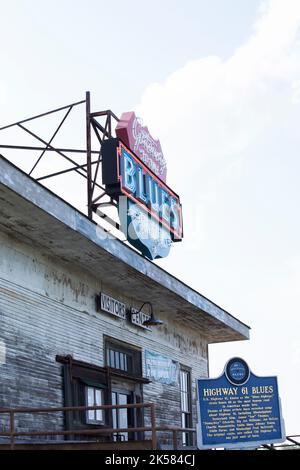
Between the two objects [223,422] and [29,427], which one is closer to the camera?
[223,422]

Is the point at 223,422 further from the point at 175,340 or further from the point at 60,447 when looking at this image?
the point at 175,340

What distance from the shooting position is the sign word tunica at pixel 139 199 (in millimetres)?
22953

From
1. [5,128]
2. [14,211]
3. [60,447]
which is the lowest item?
[60,447]

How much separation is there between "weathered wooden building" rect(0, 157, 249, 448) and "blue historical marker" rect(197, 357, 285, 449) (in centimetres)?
97

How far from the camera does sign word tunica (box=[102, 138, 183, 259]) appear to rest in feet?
75.3

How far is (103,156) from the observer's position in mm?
22953

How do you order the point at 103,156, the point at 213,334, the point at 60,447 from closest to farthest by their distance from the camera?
the point at 60,447 < the point at 103,156 < the point at 213,334

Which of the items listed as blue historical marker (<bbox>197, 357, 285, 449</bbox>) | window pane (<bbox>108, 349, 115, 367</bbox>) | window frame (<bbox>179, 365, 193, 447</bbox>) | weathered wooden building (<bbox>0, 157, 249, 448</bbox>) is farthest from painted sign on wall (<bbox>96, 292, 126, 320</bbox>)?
blue historical marker (<bbox>197, 357, 285, 449</bbox>)

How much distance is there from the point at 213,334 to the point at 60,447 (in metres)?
14.4

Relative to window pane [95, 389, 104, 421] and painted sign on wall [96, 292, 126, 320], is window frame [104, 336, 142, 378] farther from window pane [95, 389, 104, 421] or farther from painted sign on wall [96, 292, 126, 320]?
window pane [95, 389, 104, 421]

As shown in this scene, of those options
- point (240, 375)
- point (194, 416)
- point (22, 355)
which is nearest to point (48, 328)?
point (22, 355)

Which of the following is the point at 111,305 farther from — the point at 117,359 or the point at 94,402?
the point at 94,402

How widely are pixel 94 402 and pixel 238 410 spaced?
5240 mm

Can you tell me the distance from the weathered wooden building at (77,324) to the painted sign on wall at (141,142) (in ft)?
13.6
